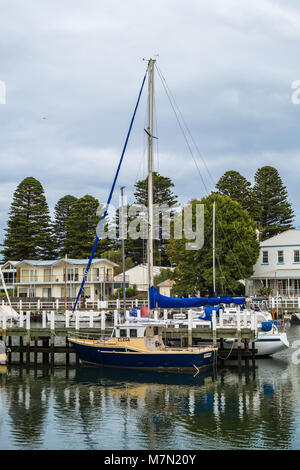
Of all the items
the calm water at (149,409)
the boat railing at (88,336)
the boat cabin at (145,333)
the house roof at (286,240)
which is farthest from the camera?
the house roof at (286,240)

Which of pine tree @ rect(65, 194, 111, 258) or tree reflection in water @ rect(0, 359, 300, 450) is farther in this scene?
pine tree @ rect(65, 194, 111, 258)

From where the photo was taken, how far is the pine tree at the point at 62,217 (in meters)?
107

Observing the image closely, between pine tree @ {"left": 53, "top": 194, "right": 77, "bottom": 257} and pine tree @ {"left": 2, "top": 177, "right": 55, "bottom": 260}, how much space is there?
382 cm

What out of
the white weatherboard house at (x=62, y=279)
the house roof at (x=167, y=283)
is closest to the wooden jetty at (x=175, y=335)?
the white weatherboard house at (x=62, y=279)

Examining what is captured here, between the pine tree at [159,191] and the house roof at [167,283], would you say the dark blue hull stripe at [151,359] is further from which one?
the pine tree at [159,191]

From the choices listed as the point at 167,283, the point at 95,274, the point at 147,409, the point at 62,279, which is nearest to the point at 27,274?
the point at 62,279

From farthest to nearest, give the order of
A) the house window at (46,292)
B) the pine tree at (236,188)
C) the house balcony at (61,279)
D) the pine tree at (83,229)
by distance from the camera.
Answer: the pine tree at (83,229), the pine tree at (236,188), the house window at (46,292), the house balcony at (61,279)

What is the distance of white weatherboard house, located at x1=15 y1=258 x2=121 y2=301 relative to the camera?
76.8m

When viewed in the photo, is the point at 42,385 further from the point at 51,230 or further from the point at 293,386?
the point at 51,230

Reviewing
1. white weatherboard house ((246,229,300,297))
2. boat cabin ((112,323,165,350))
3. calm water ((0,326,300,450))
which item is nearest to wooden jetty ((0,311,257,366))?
calm water ((0,326,300,450))

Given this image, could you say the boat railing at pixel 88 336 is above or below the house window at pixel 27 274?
below

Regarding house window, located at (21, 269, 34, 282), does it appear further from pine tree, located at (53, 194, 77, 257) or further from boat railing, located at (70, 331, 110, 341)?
boat railing, located at (70, 331, 110, 341)

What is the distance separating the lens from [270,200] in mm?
100250

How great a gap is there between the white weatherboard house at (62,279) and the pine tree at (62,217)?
83.9ft
